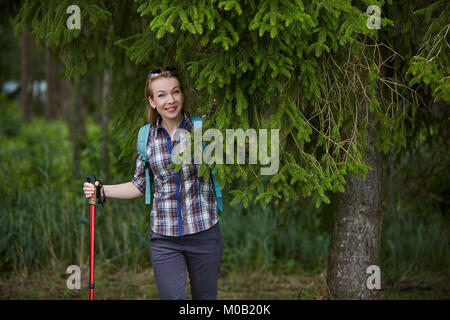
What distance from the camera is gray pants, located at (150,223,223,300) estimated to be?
2986 millimetres

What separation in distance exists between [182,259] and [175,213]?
30 cm

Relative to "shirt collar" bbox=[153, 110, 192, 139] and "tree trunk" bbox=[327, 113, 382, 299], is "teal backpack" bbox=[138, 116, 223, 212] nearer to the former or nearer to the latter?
"shirt collar" bbox=[153, 110, 192, 139]

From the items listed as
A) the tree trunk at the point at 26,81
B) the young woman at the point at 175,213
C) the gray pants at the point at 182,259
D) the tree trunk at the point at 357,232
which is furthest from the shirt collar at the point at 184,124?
the tree trunk at the point at 26,81

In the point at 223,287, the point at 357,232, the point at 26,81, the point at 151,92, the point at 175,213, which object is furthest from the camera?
the point at 26,81

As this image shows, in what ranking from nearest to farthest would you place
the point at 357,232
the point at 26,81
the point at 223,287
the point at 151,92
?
1. the point at 151,92
2. the point at 357,232
3. the point at 223,287
4. the point at 26,81

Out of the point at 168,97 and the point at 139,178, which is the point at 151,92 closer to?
the point at 168,97

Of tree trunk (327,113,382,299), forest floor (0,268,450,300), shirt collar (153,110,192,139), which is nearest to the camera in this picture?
shirt collar (153,110,192,139)

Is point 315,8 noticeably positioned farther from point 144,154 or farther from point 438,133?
point 438,133

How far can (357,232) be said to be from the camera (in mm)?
3980

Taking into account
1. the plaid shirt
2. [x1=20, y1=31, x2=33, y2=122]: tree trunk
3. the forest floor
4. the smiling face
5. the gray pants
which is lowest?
the forest floor

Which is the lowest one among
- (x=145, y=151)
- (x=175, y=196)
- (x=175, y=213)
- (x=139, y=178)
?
(x=175, y=213)

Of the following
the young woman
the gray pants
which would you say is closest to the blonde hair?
the young woman

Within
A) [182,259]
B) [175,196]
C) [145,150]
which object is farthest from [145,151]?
[182,259]

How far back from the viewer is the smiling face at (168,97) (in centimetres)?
300
